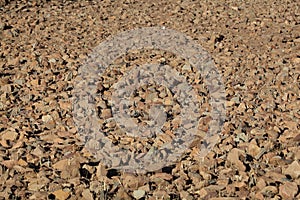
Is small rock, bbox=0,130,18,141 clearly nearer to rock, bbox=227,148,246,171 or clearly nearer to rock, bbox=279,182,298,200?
rock, bbox=227,148,246,171

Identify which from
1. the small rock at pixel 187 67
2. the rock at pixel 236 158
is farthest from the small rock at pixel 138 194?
the small rock at pixel 187 67

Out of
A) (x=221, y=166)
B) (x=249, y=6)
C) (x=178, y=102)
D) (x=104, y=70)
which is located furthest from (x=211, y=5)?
(x=221, y=166)

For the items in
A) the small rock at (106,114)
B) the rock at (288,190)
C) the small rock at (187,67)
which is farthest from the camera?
Result: the small rock at (187,67)

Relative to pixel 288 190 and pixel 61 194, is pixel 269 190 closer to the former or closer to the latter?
pixel 288 190

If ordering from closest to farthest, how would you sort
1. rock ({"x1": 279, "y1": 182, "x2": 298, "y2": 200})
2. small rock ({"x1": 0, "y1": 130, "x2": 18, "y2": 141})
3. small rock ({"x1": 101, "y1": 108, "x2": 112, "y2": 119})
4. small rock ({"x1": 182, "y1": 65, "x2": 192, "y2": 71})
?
rock ({"x1": 279, "y1": 182, "x2": 298, "y2": 200}) → small rock ({"x1": 0, "y1": 130, "x2": 18, "y2": 141}) → small rock ({"x1": 101, "y1": 108, "x2": 112, "y2": 119}) → small rock ({"x1": 182, "y1": 65, "x2": 192, "y2": 71})

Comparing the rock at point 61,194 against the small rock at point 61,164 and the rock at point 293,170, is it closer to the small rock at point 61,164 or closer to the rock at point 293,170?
the small rock at point 61,164

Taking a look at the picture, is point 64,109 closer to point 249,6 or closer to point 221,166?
point 221,166

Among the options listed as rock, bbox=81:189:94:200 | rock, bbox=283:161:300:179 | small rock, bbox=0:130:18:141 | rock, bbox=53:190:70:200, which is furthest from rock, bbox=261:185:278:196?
small rock, bbox=0:130:18:141
